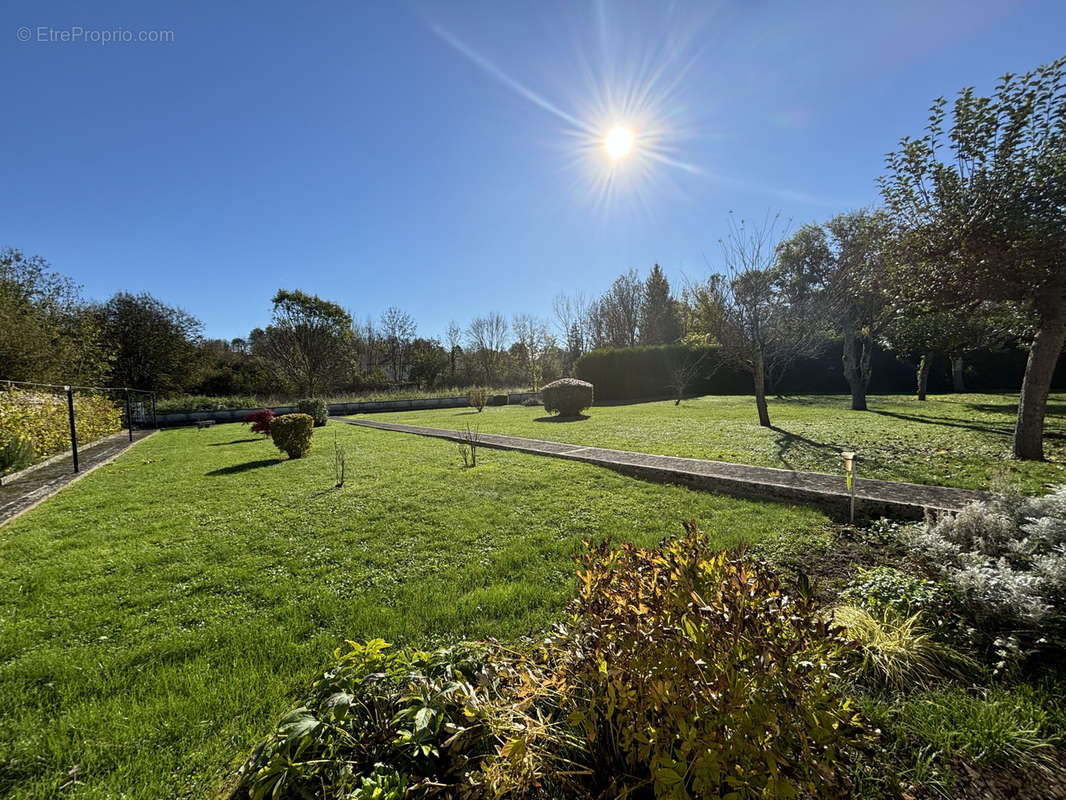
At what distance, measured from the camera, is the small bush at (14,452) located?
612 centimetres

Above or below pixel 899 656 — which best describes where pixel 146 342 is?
above

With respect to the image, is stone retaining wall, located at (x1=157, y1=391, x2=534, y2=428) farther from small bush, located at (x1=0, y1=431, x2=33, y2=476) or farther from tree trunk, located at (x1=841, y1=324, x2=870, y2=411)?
tree trunk, located at (x1=841, y1=324, x2=870, y2=411)

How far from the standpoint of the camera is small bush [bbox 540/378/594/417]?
47.3ft

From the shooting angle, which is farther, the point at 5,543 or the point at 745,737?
the point at 5,543

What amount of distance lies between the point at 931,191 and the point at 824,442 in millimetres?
4349

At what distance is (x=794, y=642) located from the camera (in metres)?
1.06

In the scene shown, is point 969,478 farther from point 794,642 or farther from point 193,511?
point 193,511

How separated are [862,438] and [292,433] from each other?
11446mm

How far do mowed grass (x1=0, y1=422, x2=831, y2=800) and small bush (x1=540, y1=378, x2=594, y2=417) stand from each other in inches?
333

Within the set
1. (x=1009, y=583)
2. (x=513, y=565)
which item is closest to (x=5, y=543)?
(x=513, y=565)

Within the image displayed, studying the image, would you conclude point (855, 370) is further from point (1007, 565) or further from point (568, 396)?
point (1007, 565)

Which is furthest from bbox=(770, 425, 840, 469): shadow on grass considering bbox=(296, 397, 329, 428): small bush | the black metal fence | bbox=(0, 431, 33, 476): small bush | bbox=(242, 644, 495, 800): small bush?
bbox=(296, 397, 329, 428): small bush

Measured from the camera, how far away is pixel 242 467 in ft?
23.8

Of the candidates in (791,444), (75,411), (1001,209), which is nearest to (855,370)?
(791,444)
